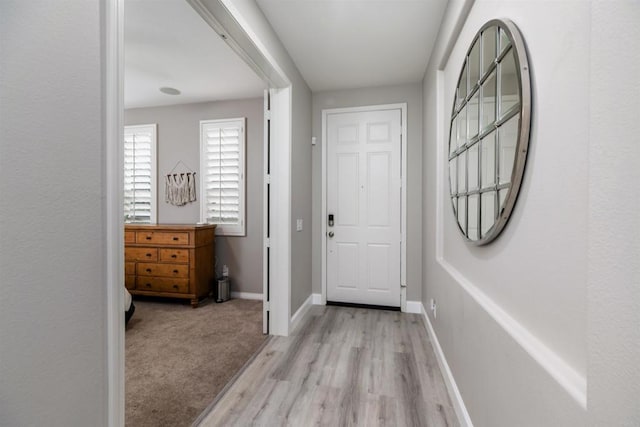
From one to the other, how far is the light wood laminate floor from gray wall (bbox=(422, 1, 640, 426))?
1.28 feet

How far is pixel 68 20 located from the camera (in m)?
0.78

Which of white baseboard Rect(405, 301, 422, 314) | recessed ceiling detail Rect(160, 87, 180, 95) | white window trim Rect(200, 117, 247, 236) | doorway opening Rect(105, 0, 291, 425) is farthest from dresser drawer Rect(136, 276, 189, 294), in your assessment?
white baseboard Rect(405, 301, 422, 314)

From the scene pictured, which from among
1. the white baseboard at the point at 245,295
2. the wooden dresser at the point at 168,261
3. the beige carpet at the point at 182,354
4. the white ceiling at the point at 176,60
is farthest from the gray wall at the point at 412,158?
the wooden dresser at the point at 168,261

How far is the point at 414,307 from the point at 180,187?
11.2 feet

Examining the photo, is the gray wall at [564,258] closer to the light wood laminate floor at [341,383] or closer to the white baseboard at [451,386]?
the white baseboard at [451,386]

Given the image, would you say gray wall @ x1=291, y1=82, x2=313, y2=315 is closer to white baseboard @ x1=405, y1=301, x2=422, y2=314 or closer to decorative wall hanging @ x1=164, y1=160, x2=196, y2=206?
white baseboard @ x1=405, y1=301, x2=422, y2=314

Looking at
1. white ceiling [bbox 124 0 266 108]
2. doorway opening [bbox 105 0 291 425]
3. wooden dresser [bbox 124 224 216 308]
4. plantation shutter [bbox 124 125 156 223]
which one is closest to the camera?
doorway opening [bbox 105 0 291 425]

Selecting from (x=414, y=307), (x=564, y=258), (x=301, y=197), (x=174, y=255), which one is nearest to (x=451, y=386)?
(x=564, y=258)

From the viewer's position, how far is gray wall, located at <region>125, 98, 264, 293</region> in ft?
12.3

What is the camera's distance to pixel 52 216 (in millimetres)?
Answer: 755

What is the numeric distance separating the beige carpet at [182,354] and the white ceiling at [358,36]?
265cm

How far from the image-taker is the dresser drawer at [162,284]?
3406mm

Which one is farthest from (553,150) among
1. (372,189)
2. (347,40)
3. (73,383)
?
(372,189)

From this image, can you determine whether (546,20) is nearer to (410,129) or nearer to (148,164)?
(410,129)
